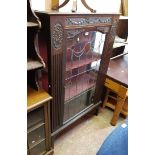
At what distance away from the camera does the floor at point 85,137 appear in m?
1.64

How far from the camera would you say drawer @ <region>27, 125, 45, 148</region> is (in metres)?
1.25

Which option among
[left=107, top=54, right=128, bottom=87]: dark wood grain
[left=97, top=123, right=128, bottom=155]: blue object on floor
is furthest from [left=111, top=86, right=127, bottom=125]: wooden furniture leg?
[left=97, top=123, right=128, bottom=155]: blue object on floor

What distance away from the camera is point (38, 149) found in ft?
4.49

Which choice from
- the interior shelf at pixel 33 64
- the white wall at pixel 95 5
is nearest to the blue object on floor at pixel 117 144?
the interior shelf at pixel 33 64

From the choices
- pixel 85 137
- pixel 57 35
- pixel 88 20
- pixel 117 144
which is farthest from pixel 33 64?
pixel 85 137

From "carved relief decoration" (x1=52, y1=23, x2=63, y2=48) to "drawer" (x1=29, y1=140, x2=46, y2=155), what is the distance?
780 mm

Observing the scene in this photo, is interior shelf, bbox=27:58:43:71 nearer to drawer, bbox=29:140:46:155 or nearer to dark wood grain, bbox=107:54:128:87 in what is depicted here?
drawer, bbox=29:140:46:155

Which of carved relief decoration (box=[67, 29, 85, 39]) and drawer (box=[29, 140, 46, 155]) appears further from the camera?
drawer (box=[29, 140, 46, 155])

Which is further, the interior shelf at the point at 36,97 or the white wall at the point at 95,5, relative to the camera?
the white wall at the point at 95,5

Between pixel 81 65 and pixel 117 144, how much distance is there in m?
0.77

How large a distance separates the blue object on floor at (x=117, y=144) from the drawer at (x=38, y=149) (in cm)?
55

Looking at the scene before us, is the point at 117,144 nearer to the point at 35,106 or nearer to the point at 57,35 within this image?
the point at 35,106

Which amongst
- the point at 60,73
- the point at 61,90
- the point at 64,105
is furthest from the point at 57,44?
the point at 64,105

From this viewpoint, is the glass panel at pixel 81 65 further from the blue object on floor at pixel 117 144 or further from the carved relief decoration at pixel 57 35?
the blue object on floor at pixel 117 144
